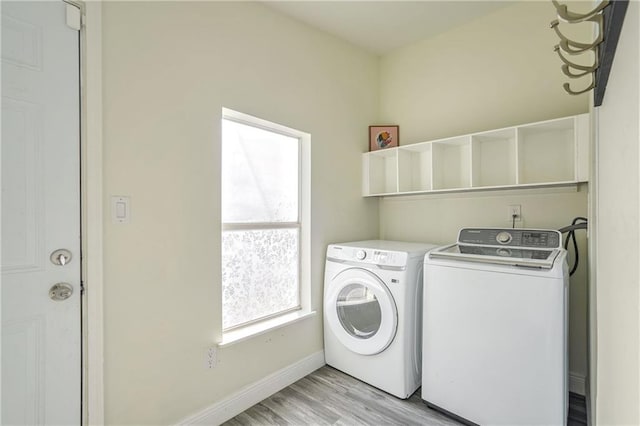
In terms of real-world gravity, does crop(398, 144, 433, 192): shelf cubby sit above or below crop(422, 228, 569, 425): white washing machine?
above

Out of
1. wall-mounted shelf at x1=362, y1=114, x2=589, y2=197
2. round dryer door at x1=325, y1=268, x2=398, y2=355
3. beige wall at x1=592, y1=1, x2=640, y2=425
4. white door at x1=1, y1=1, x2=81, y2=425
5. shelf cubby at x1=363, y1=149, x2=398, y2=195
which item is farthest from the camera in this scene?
shelf cubby at x1=363, y1=149, x2=398, y2=195

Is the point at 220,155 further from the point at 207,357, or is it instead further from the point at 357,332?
the point at 357,332

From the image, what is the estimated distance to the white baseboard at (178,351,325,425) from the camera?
5.62 ft

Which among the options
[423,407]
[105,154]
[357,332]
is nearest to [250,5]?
[105,154]

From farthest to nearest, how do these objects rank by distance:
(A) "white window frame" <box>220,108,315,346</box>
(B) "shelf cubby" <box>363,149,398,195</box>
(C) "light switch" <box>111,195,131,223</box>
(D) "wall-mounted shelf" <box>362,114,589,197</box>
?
(B) "shelf cubby" <box>363,149,398,195</box> → (A) "white window frame" <box>220,108,315,346</box> → (D) "wall-mounted shelf" <box>362,114,589,197</box> → (C) "light switch" <box>111,195,131,223</box>

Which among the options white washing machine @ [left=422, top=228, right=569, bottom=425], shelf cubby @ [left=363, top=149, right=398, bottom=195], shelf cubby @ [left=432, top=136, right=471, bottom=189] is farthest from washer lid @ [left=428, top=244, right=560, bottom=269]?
shelf cubby @ [left=363, top=149, right=398, bottom=195]

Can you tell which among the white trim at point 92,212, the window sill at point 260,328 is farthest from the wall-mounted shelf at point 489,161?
the white trim at point 92,212

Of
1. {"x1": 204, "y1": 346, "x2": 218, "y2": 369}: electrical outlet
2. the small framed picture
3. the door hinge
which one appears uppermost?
the door hinge

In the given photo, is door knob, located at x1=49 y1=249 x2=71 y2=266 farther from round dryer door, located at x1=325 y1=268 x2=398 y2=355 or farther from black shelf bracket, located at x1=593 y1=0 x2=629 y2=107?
black shelf bracket, located at x1=593 y1=0 x2=629 y2=107

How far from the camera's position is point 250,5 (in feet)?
6.35

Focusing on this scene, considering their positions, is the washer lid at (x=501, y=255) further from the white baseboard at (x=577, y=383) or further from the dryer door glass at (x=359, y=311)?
the white baseboard at (x=577, y=383)

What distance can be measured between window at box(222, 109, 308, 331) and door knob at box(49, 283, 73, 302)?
2.50 ft

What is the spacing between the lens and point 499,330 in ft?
5.20

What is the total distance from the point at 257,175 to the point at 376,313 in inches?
50.3
